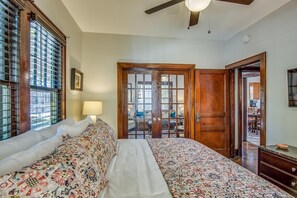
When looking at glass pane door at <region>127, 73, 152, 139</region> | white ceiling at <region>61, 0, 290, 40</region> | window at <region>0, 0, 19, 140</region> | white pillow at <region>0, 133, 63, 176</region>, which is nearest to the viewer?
white pillow at <region>0, 133, 63, 176</region>

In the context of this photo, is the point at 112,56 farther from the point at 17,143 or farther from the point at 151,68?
the point at 17,143

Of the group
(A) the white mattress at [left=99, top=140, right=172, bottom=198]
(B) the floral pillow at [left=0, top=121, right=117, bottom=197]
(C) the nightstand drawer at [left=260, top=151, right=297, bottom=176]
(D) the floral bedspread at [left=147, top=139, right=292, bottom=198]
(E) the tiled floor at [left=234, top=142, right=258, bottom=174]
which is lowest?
(E) the tiled floor at [left=234, top=142, right=258, bottom=174]

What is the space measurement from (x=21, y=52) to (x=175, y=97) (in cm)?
301

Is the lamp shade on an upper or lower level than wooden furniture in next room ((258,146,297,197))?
upper

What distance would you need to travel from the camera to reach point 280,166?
6.90 feet

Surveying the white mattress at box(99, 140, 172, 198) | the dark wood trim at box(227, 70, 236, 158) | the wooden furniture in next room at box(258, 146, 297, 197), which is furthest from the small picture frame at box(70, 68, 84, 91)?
the dark wood trim at box(227, 70, 236, 158)

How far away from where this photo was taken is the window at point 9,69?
4.45ft

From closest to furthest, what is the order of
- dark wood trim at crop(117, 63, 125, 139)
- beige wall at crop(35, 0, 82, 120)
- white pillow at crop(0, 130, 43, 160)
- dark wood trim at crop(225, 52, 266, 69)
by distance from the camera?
white pillow at crop(0, 130, 43, 160) → beige wall at crop(35, 0, 82, 120) → dark wood trim at crop(225, 52, 266, 69) → dark wood trim at crop(117, 63, 125, 139)

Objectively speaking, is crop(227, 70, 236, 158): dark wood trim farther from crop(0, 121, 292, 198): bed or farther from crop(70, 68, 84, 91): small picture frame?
crop(70, 68, 84, 91): small picture frame

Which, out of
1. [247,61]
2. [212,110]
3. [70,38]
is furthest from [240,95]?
[70,38]

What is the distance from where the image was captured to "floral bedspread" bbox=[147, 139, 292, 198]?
106 centimetres

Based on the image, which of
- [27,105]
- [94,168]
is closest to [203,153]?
[94,168]

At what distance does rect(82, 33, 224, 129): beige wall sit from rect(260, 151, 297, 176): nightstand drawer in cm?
238

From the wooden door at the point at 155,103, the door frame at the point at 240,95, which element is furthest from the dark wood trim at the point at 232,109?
the wooden door at the point at 155,103
